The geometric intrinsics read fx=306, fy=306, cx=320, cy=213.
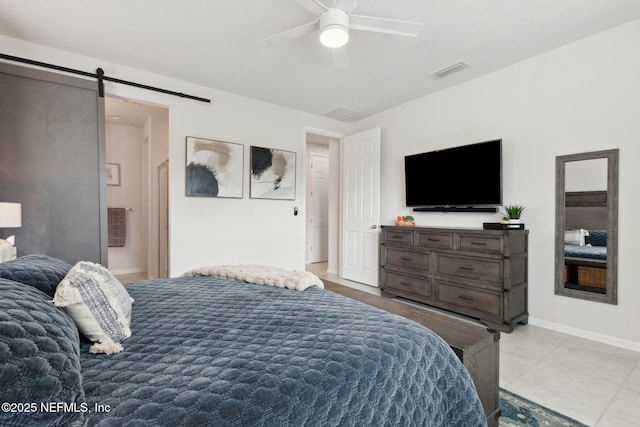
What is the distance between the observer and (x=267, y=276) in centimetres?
184

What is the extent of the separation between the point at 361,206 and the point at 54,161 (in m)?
3.69

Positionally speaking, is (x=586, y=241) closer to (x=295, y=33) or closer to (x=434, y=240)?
(x=434, y=240)

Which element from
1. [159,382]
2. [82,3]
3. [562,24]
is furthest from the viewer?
[562,24]

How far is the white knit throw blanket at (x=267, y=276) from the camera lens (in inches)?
67.6

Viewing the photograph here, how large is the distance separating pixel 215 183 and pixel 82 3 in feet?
6.74

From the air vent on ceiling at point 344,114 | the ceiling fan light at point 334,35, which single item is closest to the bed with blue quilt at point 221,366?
the ceiling fan light at point 334,35

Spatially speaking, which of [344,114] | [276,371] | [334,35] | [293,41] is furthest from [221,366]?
[344,114]

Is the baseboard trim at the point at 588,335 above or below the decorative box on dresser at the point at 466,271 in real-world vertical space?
below

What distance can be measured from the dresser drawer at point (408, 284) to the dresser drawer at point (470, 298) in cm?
14

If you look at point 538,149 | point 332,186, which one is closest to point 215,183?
point 332,186

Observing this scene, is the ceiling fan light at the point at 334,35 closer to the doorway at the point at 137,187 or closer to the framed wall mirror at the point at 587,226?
the framed wall mirror at the point at 587,226

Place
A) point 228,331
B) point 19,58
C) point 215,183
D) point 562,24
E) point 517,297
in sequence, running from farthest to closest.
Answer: point 215,183 → point 517,297 → point 19,58 → point 562,24 → point 228,331

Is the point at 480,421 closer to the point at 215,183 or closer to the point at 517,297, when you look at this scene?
the point at 517,297

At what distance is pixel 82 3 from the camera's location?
2299 millimetres
